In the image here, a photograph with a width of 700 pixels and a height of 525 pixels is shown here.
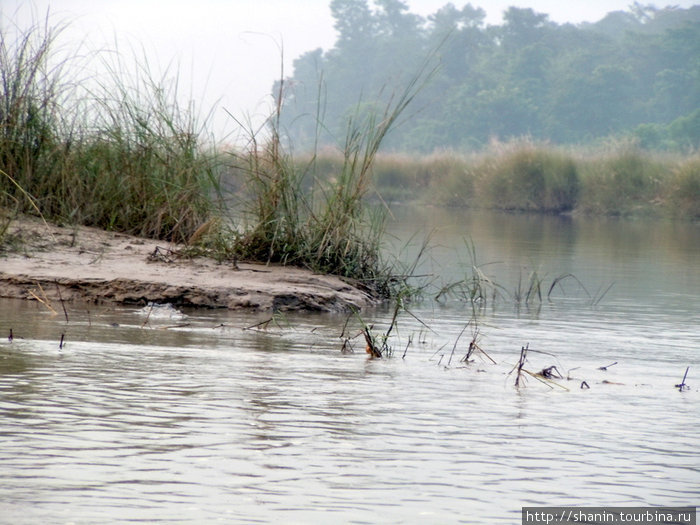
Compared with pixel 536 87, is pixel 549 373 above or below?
below

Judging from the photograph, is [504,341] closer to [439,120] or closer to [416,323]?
[416,323]

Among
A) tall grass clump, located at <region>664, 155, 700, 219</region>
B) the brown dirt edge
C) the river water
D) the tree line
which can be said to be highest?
the tree line

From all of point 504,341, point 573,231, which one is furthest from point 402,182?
point 504,341

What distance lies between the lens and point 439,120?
61344 millimetres

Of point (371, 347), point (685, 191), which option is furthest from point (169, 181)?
point (685, 191)

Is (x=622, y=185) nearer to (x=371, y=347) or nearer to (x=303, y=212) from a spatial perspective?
(x=303, y=212)

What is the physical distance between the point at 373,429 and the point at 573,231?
15628 mm

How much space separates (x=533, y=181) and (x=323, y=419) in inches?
978

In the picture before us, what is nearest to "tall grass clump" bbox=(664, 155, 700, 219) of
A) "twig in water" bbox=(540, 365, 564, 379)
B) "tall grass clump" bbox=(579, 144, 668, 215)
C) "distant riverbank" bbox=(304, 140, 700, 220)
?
"distant riverbank" bbox=(304, 140, 700, 220)

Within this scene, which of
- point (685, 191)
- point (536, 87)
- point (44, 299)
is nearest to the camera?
point (44, 299)

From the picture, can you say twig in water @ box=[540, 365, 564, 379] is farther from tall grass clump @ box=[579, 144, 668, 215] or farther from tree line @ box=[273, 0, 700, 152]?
tree line @ box=[273, 0, 700, 152]

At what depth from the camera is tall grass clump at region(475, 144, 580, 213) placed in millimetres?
27203

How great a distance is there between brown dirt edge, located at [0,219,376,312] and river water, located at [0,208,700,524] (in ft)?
0.80

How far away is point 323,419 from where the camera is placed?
331 cm
